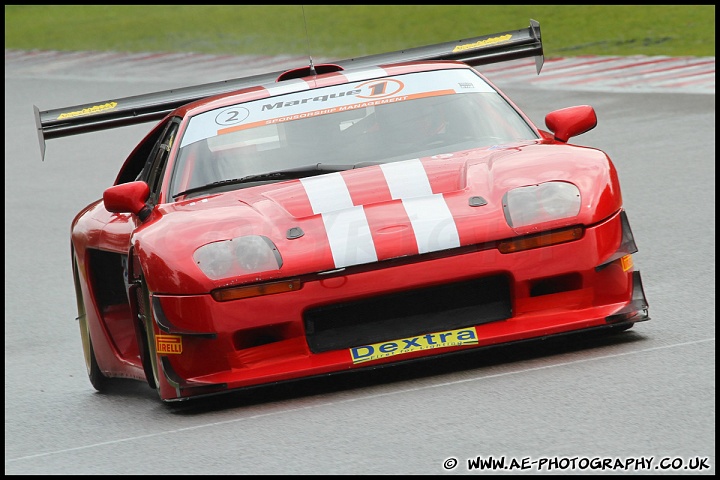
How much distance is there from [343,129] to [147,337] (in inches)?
47.5

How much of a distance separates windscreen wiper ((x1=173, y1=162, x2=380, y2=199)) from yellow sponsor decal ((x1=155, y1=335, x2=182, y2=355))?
0.82 m

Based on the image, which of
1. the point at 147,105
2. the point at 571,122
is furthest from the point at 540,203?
the point at 147,105

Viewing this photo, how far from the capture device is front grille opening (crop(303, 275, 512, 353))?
4.87 metres

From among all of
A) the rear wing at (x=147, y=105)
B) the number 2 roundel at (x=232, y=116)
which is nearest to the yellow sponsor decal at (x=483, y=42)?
the rear wing at (x=147, y=105)

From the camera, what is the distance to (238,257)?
4.88 meters

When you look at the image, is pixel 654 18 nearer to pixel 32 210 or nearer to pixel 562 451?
pixel 32 210

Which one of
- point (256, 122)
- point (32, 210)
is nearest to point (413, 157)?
point (256, 122)

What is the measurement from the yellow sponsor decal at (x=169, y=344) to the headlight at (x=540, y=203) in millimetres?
1199

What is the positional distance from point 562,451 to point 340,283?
1.22 meters

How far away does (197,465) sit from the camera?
4.16 meters

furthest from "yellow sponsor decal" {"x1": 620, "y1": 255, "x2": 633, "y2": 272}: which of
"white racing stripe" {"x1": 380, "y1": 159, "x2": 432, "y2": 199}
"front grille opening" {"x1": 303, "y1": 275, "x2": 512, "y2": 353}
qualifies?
"white racing stripe" {"x1": 380, "y1": 159, "x2": 432, "y2": 199}

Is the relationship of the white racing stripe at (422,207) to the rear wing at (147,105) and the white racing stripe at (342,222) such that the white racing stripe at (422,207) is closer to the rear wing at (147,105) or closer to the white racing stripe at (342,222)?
the white racing stripe at (342,222)

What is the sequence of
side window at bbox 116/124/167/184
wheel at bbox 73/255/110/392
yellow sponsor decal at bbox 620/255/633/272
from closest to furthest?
yellow sponsor decal at bbox 620/255/633/272
wheel at bbox 73/255/110/392
side window at bbox 116/124/167/184

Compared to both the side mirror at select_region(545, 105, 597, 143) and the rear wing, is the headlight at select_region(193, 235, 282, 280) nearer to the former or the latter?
the side mirror at select_region(545, 105, 597, 143)
